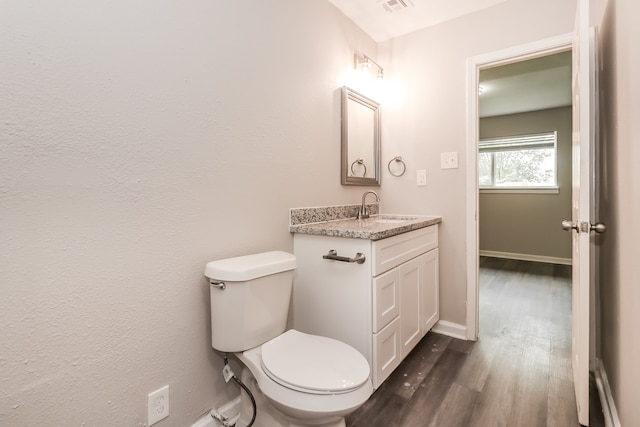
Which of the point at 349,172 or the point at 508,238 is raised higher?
the point at 349,172

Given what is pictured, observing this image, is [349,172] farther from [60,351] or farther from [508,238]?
[508,238]

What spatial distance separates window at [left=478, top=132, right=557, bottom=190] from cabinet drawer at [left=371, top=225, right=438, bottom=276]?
11.0 feet

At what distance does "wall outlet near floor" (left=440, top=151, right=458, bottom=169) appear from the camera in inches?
88.1

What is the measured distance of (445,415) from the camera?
1.47 meters

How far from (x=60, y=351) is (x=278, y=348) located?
684mm

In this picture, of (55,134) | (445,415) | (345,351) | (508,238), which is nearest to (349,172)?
(345,351)

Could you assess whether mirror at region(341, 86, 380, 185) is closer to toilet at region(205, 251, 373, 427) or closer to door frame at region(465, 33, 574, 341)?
door frame at region(465, 33, 574, 341)

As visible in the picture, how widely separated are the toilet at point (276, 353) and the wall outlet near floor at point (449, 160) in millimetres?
1464

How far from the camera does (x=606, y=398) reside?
147cm

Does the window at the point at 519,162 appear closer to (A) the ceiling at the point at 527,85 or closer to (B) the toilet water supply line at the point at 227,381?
(A) the ceiling at the point at 527,85

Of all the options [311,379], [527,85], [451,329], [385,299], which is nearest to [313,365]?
[311,379]

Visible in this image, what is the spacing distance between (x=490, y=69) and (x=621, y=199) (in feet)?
7.74

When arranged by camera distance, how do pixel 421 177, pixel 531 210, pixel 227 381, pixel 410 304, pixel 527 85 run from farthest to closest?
1. pixel 531 210
2. pixel 527 85
3. pixel 421 177
4. pixel 410 304
5. pixel 227 381

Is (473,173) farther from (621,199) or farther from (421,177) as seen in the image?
(621,199)
